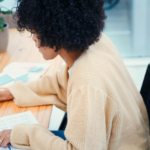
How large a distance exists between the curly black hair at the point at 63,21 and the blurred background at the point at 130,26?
5.95ft

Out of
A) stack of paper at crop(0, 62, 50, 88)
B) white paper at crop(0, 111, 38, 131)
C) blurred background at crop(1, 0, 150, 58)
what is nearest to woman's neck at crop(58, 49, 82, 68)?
white paper at crop(0, 111, 38, 131)

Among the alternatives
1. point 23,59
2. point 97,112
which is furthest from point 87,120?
point 23,59

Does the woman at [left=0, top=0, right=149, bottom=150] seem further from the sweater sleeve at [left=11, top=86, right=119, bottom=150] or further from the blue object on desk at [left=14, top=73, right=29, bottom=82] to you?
the blue object on desk at [left=14, top=73, right=29, bottom=82]

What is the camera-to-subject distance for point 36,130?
0.88m

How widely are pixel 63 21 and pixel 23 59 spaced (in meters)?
0.83

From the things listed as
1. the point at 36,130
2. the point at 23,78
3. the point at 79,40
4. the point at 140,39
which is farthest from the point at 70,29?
the point at 140,39

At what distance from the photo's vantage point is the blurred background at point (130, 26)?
2578 mm

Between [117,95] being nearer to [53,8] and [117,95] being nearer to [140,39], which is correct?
[53,8]

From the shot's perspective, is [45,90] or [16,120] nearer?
[16,120]

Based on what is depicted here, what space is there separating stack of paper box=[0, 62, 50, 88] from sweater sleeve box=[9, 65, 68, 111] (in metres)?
0.13

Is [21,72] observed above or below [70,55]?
below

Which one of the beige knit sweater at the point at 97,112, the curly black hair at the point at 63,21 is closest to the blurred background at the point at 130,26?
the beige knit sweater at the point at 97,112

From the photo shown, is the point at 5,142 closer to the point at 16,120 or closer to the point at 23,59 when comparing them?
the point at 16,120

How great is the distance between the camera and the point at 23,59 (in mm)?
Answer: 1591
